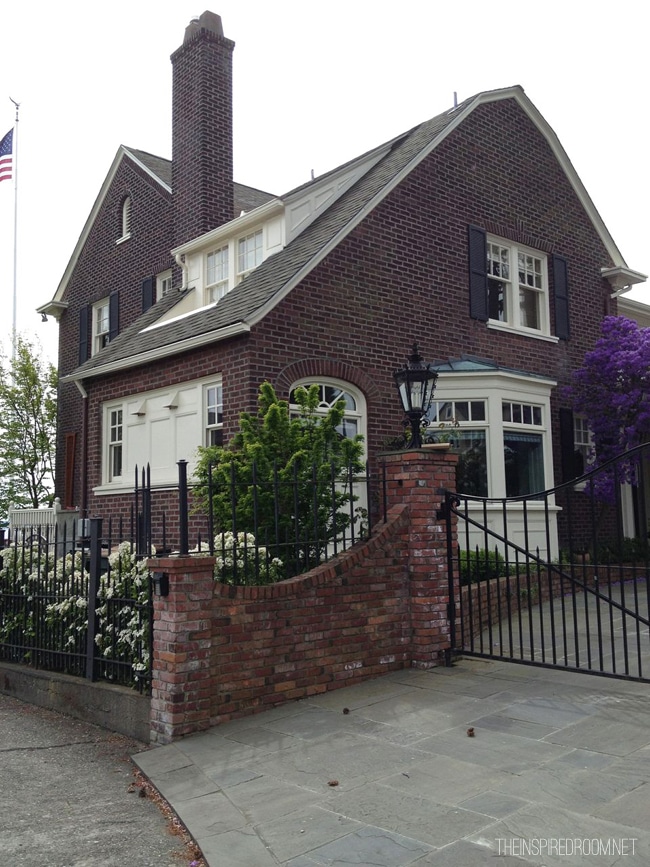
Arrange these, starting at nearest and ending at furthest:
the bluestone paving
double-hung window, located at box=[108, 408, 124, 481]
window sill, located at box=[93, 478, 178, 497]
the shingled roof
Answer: the bluestone paving, window sill, located at box=[93, 478, 178, 497], double-hung window, located at box=[108, 408, 124, 481], the shingled roof

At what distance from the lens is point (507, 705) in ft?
20.2

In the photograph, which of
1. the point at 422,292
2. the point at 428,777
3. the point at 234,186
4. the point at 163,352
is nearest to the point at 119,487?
the point at 163,352

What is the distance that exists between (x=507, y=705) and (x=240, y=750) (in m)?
2.04

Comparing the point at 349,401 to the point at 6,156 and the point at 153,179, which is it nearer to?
the point at 153,179

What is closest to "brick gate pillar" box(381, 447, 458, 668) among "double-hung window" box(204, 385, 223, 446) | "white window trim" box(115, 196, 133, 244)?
"double-hung window" box(204, 385, 223, 446)

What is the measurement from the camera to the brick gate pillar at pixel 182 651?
600 centimetres

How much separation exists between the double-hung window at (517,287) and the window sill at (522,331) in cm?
7

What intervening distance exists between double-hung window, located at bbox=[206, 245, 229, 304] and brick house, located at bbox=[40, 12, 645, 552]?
45 millimetres

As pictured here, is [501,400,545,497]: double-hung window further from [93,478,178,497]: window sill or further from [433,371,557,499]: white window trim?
[93,478,178,497]: window sill

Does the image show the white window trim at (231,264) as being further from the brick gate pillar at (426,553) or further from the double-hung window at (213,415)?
the brick gate pillar at (426,553)

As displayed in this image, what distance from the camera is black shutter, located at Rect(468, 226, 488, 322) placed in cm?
1412

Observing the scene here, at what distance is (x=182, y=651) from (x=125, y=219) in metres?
14.7

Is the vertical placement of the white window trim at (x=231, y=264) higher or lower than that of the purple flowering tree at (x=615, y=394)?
higher

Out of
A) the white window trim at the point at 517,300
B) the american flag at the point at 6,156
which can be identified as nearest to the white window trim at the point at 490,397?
the white window trim at the point at 517,300
